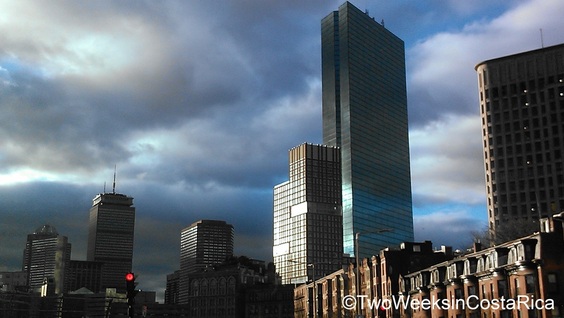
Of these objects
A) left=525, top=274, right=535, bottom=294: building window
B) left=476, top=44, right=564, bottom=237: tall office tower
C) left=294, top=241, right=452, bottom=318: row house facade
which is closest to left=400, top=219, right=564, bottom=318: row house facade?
left=525, top=274, right=535, bottom=294: building window

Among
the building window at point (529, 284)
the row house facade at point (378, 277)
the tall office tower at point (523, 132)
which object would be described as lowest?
the building window at point (529, 284)

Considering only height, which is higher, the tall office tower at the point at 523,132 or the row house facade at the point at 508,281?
the tall office tower at the point at 523,132

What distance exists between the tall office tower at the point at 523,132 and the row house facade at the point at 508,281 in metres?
93.0

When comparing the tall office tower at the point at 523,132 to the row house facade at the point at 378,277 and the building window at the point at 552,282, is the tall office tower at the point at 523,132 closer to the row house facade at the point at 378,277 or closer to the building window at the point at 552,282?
the row house facade at the point at 378,277

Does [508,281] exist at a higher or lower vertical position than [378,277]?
lower

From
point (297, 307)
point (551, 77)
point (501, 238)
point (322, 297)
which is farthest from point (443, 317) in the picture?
point (551, 77)

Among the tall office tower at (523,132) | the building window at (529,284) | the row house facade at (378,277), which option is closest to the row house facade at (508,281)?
the building window at (529,284)

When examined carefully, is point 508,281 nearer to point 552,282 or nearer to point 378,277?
point 552,282

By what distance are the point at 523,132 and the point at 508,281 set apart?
11643cm

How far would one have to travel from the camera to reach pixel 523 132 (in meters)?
182

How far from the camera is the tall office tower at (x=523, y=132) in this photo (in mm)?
175625

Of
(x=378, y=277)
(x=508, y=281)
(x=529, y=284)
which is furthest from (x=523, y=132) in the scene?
(x=529, y=284)

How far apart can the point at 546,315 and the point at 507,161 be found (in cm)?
11989

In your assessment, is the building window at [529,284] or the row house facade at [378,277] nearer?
the building window at [529,284]
